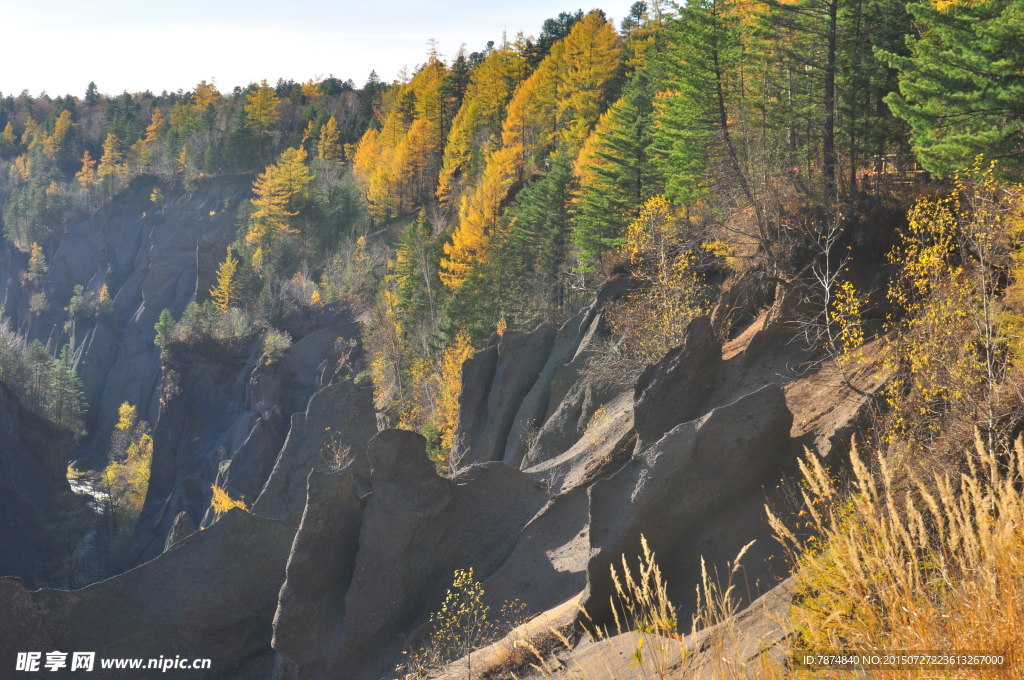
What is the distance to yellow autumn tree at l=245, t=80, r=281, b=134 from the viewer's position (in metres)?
101

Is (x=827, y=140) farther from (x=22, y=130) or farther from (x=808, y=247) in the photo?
(x=22, y=130)

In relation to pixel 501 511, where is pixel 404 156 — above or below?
above

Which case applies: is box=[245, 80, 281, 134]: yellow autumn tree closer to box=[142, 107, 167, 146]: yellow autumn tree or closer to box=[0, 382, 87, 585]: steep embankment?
box=[142, 107, 167, 146]: yellow autumn tree

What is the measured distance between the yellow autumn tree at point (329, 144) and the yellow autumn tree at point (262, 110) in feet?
24.4

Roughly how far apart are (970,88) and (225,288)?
68.1m

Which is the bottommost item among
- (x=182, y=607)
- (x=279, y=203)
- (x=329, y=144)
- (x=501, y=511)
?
(x=182, y=607)

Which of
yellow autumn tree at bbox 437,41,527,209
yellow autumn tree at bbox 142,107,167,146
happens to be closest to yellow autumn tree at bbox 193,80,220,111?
yellow autumn tree at bbox 142,107,167,146

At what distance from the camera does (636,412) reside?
17.2 meters

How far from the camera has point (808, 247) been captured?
70.5 feet

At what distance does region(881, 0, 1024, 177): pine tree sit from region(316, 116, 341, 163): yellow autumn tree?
3507 inches

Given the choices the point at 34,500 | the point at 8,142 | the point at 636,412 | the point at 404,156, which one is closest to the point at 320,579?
the point at 636,412

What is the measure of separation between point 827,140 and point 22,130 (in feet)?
569

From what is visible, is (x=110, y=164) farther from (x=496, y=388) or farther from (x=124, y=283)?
(x=496, y=388)

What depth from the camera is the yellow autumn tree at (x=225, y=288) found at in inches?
2871
